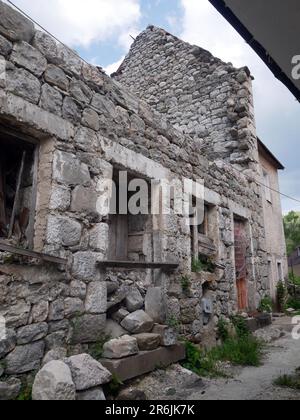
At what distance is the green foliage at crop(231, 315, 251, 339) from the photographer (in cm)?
560

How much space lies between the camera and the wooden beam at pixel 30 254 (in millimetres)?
2557

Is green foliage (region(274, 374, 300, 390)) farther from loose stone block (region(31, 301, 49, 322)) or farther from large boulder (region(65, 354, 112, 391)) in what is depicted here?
loose stone block (region(31, 301, 49, 322))

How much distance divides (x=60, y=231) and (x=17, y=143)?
95 cm

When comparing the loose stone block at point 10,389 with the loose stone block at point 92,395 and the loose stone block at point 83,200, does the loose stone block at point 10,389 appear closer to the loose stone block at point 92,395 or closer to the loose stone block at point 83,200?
the loose stone block at point 92,395

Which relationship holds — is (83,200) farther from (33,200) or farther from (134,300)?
(134,300)

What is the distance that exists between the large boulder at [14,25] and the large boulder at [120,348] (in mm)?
2908

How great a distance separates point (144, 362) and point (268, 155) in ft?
25.9

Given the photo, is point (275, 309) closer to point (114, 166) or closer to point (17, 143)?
point (114, 166)

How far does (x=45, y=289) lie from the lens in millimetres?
2885

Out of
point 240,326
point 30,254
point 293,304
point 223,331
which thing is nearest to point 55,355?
point 30,254

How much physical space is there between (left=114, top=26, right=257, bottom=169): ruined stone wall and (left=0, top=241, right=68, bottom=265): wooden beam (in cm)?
499

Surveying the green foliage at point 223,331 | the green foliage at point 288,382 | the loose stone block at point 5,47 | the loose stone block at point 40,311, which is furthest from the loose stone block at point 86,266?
the green foliage at point 223,331

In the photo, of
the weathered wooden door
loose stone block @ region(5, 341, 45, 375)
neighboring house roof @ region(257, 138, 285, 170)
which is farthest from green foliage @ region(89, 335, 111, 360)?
neighboring house roof @ region(257, 138, 285, 170)

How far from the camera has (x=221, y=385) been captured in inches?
140
